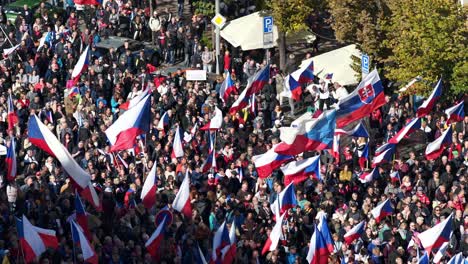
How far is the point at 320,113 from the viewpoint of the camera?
47.2 meters

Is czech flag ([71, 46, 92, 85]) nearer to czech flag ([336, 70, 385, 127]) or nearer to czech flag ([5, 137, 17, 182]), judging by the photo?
czech flag ([336, 70, 385, 127])

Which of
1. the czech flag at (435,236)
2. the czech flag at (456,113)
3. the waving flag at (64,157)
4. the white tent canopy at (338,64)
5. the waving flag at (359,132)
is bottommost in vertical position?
the white tent canopy at (338,64)

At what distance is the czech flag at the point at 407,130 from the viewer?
4751 centimetres

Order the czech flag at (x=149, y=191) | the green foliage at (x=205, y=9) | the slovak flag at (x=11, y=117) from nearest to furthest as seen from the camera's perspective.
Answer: the czech flag at (x=149, y=191)
the slovak flag at (x=11, y=117)
the green foliage at (x=205, y=9)

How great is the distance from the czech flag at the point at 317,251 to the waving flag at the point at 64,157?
5085 mm

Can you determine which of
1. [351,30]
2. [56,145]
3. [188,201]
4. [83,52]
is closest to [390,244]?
[188,201]

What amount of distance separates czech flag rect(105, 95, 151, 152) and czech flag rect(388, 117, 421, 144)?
23.9 feet

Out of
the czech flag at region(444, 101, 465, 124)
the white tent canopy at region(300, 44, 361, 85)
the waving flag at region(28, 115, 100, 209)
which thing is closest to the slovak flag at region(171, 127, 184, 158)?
the waving flag at region(28, 115, 100, 209)

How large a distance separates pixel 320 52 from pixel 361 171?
13.0 meters

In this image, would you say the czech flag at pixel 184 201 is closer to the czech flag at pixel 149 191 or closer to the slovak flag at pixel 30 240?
the czech flag at pixel 149 191

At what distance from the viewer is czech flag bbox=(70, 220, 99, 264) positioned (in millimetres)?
38688

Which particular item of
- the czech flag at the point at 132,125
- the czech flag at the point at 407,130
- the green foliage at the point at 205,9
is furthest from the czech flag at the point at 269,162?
the green foliage at the point at 205,9

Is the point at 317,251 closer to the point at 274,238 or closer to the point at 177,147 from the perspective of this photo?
the point at 274,238

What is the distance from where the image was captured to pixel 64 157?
40.4 m
